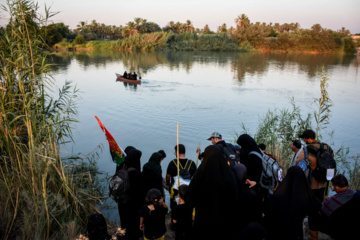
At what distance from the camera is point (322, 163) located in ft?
12.0

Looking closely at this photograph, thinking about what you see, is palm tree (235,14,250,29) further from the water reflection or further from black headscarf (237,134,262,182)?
black headscarf (237,134,262,182)

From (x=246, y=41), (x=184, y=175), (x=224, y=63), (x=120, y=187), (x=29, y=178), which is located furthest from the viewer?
(x=246, y=41)

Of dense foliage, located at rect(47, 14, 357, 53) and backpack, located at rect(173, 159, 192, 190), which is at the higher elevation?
dense foliage, located at rect(47, 14, 357, 53)

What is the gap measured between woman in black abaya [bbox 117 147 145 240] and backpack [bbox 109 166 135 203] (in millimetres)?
79

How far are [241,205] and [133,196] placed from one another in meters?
1.41

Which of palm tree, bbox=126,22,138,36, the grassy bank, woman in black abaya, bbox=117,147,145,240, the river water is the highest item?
palm tree, bbox=126,22,138,36

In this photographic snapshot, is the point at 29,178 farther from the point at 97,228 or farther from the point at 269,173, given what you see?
the point at 269,173

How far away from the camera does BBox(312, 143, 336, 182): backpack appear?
3.61 meters

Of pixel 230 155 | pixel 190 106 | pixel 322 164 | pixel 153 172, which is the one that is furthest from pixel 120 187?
pixel 190 106

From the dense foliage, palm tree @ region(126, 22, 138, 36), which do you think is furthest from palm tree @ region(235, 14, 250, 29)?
palm tree @ region(126, 22, 138, 36)

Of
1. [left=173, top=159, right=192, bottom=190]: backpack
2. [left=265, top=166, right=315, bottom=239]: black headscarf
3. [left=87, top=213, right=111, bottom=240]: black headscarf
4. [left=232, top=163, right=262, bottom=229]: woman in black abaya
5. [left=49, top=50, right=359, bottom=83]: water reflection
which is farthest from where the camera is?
[left=49, top=50, right=359, bottom=83]: water reflection

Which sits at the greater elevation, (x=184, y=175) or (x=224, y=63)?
(x=224, y=63)

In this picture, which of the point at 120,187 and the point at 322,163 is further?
the point at 322,163

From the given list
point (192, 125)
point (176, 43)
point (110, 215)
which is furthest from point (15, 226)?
point (176, 43)
